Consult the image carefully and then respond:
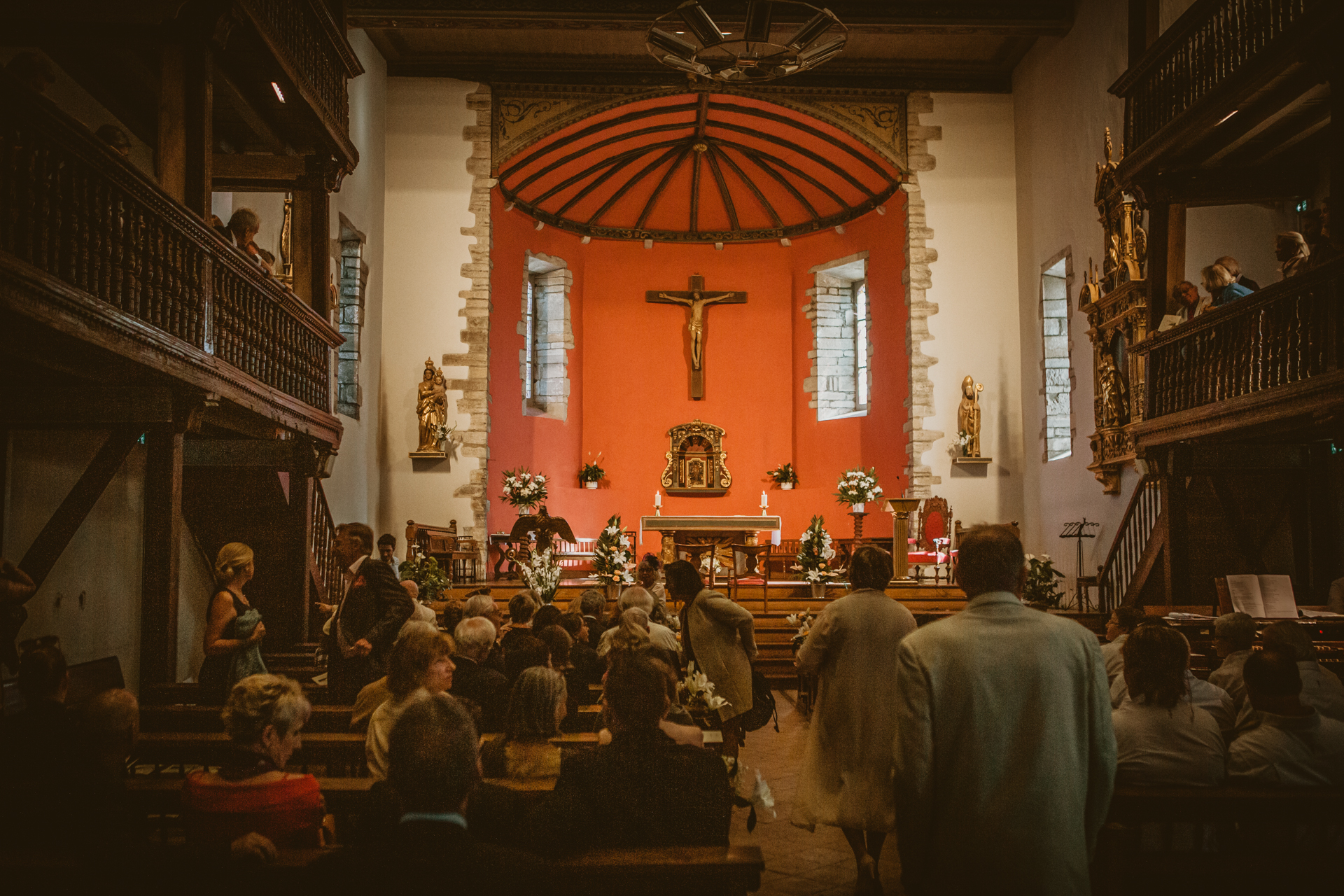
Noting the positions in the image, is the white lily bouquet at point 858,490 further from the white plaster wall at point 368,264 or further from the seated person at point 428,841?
the seated person at point 428,841

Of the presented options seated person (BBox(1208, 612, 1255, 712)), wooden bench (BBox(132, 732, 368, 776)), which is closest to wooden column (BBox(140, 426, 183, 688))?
wooden bench (BBox(132, 732, 368, 776))

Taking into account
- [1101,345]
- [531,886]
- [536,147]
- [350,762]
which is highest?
[536,147]

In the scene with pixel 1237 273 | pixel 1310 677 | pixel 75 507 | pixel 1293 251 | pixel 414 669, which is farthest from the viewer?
pixel 1237 273

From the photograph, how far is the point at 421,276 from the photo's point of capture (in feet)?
51.9

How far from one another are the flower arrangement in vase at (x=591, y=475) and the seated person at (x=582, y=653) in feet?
38.8

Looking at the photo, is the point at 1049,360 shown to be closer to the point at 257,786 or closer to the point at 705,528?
the point at 705,528

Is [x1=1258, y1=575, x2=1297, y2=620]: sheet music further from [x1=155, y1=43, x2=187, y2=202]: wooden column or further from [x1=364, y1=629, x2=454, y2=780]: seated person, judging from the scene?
[x1=155, y1=43, x2=187, y2=202]: wooden column

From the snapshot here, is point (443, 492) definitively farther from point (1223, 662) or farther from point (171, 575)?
point (1223, 662)

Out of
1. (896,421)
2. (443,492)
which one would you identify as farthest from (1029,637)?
(896,421)

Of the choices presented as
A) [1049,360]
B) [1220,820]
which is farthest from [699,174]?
[1220,820]

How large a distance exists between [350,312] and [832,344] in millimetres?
8666

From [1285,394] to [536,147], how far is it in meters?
12.5

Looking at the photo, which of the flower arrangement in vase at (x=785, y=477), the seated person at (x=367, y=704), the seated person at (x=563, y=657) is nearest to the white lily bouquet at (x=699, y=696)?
the seated person at (x=563, y=657)

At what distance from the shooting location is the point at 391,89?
16.0 meters
